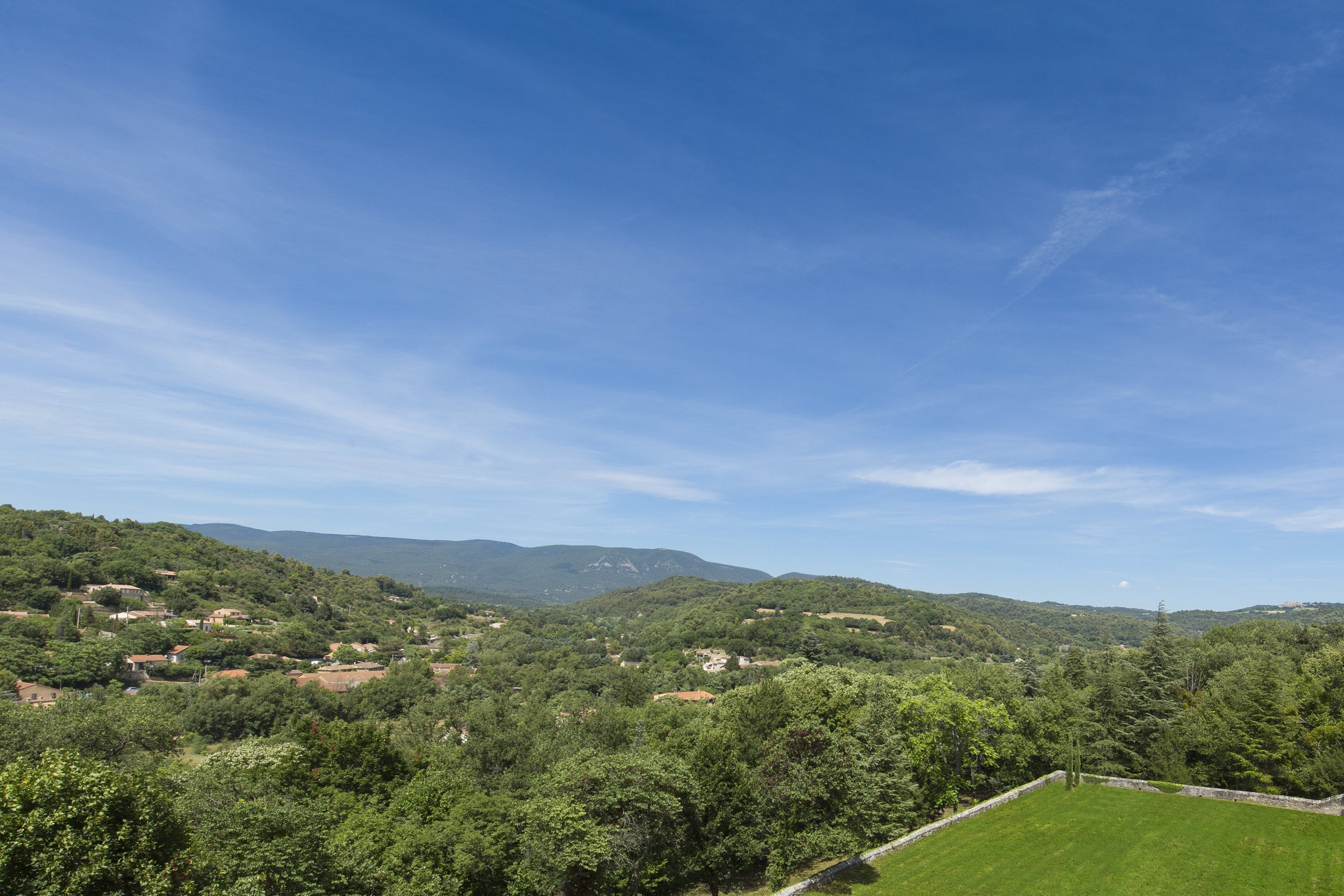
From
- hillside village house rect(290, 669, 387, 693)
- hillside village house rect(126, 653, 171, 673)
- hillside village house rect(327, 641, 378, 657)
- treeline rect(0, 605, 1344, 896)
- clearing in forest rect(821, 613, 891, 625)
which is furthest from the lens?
clearing in forest rect(821, 613, 891, 625)

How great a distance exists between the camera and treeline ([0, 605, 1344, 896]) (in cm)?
1535

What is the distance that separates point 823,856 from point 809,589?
16763cm

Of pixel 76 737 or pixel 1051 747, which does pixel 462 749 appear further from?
pixel 1051 747

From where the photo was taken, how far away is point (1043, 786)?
107 feet

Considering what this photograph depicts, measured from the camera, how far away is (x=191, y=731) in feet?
188

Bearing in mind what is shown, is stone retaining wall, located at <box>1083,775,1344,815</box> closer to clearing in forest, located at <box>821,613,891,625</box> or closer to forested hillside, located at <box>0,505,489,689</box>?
forested hillside, located at <box>0,505,489,689</box>

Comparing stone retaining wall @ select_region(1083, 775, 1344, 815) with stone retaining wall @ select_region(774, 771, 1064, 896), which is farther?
stone retaining wall @ select_region(1083, 775, 1344, 815)

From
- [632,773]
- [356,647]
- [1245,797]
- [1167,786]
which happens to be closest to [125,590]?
[356,647]

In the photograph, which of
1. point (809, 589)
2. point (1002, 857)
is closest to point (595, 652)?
point (809, 589)

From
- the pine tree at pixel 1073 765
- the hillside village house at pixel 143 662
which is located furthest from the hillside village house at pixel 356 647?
the pine tree at pixel 1073 765

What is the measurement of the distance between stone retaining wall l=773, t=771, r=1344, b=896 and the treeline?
0.85 meters

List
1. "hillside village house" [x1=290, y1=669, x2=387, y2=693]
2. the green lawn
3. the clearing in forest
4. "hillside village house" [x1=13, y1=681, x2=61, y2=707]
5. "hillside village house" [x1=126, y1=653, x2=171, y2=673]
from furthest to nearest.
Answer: the clearing in forest < "hillside village house" [x1=290, y1=669, x2=387, y2=693] < "hillside village house" [x1=126, y1=653, x2=171, y2=673] < "hillside village house" [x1=13, y1=681, x2=61, y2=707] < the green lawn

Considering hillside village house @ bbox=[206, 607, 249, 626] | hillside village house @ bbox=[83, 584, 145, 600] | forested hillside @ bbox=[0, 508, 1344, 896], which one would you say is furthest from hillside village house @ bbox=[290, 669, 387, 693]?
hillside village house @ bbox=[83, 584, 145, 600]

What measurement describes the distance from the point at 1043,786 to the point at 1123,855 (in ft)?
36.2
